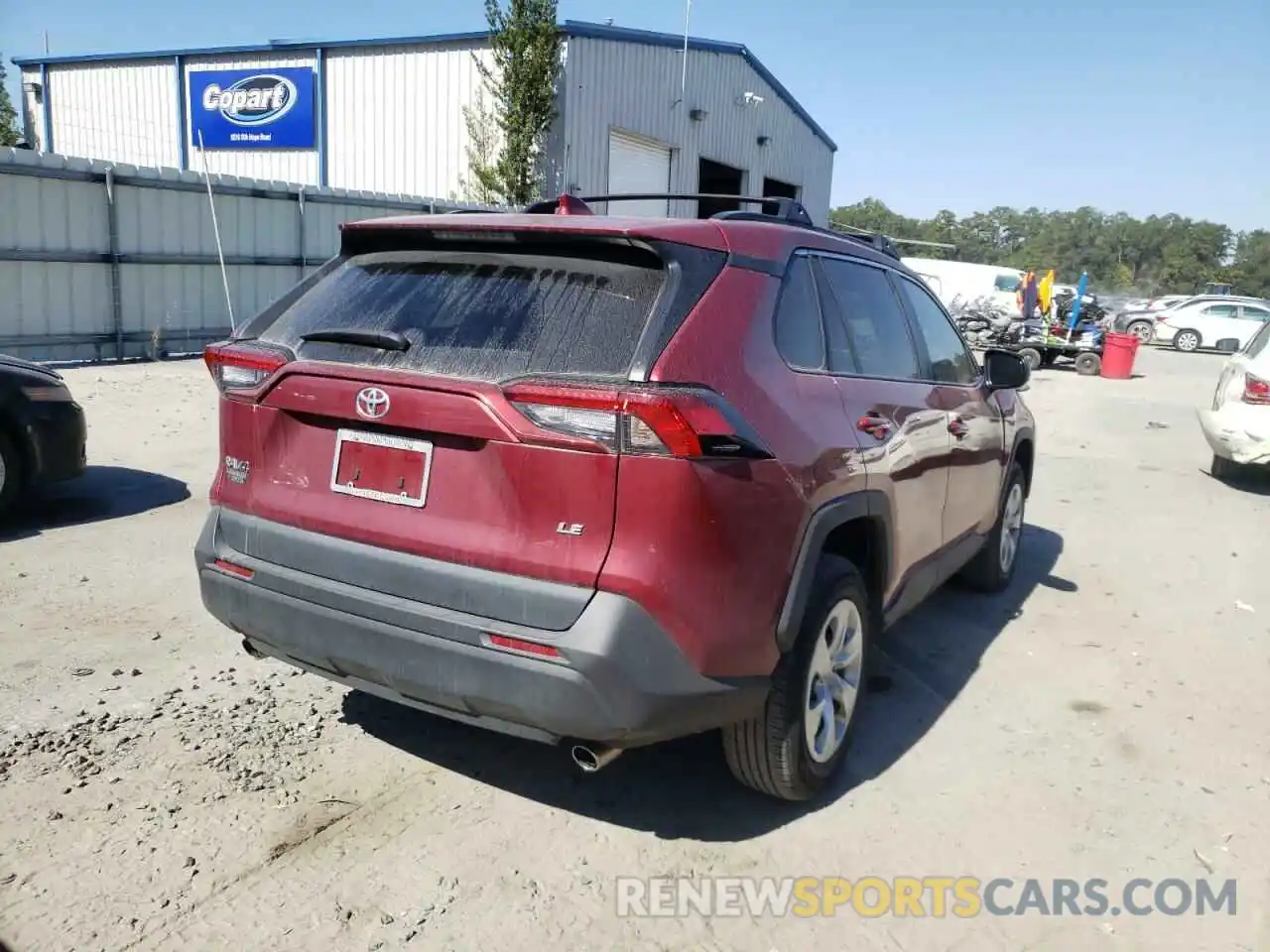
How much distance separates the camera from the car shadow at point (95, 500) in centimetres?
629

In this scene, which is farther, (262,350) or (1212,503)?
(1212,503)

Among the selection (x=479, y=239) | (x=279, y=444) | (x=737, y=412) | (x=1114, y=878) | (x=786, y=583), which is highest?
(x=479, y=239)

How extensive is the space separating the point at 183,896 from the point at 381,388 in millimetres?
1460

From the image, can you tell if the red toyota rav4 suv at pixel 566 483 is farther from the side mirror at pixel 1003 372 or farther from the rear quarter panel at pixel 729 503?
the side mirror at pixel 1003 372

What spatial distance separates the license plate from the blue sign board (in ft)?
75.0

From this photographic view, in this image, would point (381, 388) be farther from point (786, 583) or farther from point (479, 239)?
point (786, 583)

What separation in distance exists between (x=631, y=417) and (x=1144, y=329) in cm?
3269

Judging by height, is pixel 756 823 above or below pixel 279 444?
below

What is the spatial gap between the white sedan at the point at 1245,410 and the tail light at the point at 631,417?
783 cm

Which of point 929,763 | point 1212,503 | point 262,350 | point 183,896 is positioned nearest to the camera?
point 183,896

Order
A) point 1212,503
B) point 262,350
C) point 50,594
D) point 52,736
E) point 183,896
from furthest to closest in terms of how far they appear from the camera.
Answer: point 1212,503
point 50,594
point 52,736
point 262,350
point 183,896

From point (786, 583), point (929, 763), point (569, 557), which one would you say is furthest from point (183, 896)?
point (929, 763)

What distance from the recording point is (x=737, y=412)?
2719mm

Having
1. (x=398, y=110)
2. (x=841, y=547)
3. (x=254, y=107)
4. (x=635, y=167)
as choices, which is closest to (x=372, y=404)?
(x=841, y=547)
